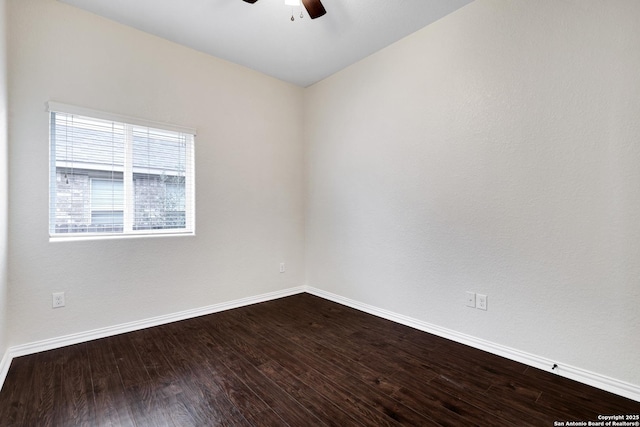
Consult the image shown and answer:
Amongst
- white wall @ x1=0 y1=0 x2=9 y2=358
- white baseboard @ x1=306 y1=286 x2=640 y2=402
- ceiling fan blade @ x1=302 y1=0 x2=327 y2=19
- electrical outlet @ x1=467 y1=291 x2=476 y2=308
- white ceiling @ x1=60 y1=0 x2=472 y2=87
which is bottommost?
white baseboard @ x1=306 y1=286 x2=640 y2=402

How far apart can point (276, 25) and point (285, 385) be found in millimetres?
2904

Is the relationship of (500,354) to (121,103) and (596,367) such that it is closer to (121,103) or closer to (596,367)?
(596,367)

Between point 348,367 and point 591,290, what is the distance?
1.67m

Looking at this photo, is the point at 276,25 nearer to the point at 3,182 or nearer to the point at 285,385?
the point at 3,182

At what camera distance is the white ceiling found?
2367 mm

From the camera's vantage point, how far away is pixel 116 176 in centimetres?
266

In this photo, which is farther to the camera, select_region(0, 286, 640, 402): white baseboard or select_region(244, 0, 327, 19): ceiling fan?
select_region(244, 0, 327, 19): ceiling fan

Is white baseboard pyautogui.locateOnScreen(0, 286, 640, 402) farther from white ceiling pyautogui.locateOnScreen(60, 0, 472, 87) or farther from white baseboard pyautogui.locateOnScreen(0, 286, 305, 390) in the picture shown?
white ceiling pyautogui.locateOnScreen(60, 0, 472, 87)

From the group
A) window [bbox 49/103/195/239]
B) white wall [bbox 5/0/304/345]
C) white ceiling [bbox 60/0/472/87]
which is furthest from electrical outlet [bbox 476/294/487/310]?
window [bbox 49/103/195/239]

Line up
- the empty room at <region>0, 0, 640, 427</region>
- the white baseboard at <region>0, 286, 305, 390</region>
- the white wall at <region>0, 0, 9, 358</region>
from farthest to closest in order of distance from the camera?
1. the white baseboard at <region>0, 286, 305, 390</region>
2. the white wall at <region>0, 0, 9, 358</region>
3. the empty room at <region>0, 0, 640, 427</region>

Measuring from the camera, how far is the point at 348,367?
2.08 metres

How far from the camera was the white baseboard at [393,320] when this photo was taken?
1.83 metres

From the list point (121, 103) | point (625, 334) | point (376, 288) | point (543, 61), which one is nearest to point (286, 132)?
point (121, 103)

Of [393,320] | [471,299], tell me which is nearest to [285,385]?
[393,320]
